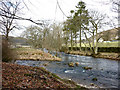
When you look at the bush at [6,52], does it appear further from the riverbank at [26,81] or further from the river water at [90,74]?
the river water at [90,74]

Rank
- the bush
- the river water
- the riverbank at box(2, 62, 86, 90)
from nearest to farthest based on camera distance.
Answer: the riverbank at box(2, 62, 86, 90), the river water, the bush

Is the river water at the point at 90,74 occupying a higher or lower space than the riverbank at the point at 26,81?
lower

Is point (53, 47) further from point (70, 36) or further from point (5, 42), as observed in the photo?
point (5, 42)

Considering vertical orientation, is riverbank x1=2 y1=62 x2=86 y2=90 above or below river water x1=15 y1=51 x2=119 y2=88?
above

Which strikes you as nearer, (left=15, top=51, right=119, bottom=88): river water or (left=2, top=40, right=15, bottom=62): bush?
(left=15, top=51, right=119, bottom=88): river water

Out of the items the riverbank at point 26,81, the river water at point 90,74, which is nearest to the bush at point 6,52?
the riverbank at point 26,81

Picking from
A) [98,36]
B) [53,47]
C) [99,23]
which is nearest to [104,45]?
[98,36]

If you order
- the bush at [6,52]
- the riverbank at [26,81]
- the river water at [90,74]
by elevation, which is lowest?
the river water at [90,74]

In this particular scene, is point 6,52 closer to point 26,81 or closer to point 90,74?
point 26,81

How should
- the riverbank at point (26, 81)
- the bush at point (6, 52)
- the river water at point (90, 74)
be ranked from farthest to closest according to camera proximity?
the bush at point (6, 52), the river water at point (90, 74), the riverbank at point (26, 81)

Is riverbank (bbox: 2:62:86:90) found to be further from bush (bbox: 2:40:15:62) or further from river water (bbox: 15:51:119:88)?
bush (bbox: 2:40:15:62)

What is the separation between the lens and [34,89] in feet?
8.20

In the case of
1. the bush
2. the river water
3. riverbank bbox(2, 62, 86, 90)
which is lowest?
the river water

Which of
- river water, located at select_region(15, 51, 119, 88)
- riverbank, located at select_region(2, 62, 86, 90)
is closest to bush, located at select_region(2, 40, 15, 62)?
riverbank, located at select_region(2, 62, 86, 90)
